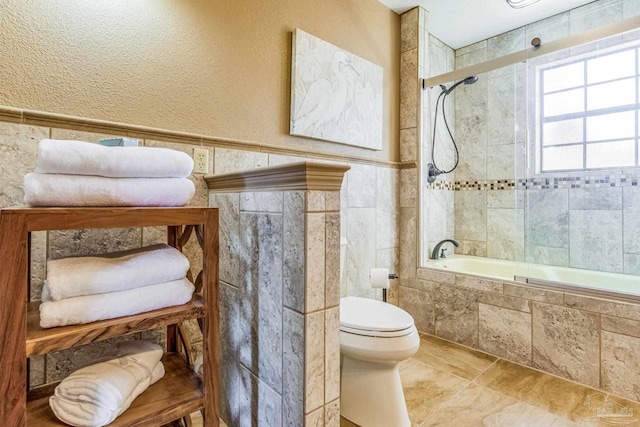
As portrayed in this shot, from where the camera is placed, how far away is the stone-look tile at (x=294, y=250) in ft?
3.01

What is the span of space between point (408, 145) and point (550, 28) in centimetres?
148

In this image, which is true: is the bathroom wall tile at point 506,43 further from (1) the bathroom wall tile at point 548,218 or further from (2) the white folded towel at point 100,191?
(2) the white folded towel at point 100,191

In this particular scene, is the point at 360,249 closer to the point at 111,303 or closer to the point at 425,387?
the point at 425,387

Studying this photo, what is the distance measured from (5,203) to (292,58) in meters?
1.37

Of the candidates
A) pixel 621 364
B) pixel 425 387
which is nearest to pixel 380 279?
pixel 425 387

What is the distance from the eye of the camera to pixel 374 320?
141 centimetres

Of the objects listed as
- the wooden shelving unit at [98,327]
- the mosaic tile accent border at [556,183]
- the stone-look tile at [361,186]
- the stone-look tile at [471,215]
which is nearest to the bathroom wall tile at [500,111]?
the mosaic tile accent border at [556,183]

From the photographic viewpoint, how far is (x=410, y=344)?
4.30ft

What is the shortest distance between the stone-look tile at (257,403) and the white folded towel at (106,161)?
0.76m

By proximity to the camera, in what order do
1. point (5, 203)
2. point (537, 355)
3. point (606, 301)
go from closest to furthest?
point (5, 203), point (606, 301), point (537, 355)

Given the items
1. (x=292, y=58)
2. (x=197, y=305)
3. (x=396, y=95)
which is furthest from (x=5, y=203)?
(x=396, y=95)

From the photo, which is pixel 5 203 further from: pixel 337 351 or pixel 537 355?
pixel 537 355

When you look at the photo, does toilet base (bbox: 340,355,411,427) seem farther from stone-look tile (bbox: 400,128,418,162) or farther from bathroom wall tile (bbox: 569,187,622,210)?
bathroom wall tile (bbox: 569,187,622,210)

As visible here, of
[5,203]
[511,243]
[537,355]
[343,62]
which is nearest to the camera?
[5,203]
